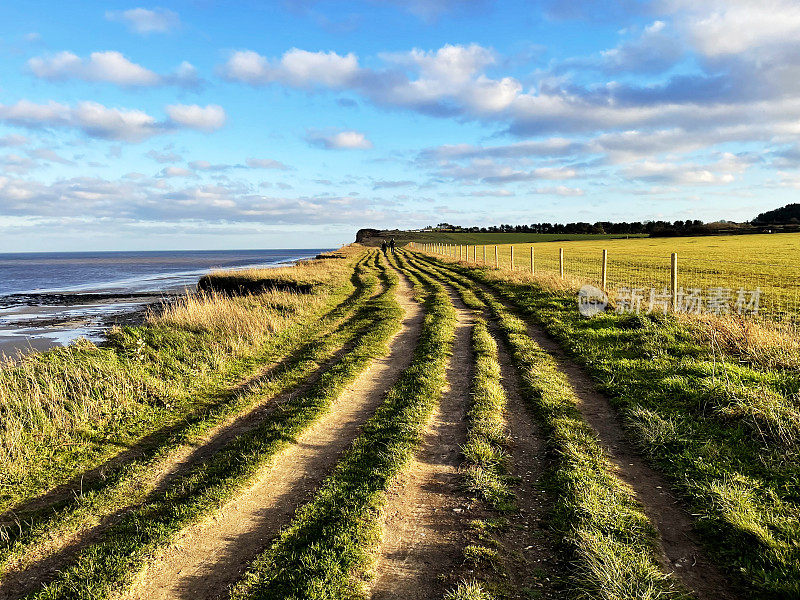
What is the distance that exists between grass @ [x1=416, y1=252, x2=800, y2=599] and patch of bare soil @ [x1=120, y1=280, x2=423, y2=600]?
405 cm

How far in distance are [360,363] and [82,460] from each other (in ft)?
17.1

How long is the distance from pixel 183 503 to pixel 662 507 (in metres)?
5.09

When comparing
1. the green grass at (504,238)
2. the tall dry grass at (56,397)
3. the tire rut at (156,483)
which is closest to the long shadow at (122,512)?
the tire rut at (156,483)

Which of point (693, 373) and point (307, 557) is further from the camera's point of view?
point (693, 373)

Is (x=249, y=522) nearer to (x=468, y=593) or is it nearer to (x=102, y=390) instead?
(x=468, y=593)

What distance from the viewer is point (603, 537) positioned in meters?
3.95

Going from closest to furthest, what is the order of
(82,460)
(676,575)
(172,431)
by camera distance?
(676,575) < (82,460) < (172,431)

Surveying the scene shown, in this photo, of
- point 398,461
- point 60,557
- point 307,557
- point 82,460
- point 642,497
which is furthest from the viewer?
point 82,460

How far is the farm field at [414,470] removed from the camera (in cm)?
379

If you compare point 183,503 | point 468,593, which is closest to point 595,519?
point 468,593

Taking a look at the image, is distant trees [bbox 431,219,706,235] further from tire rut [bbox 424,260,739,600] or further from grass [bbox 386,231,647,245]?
tire rut [bbox 424,260,739,600]

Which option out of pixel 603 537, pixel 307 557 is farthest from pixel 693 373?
pixel 307 557

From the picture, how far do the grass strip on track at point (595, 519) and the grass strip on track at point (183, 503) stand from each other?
11.8ft

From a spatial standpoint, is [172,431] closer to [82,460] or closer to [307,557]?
[82,460]
